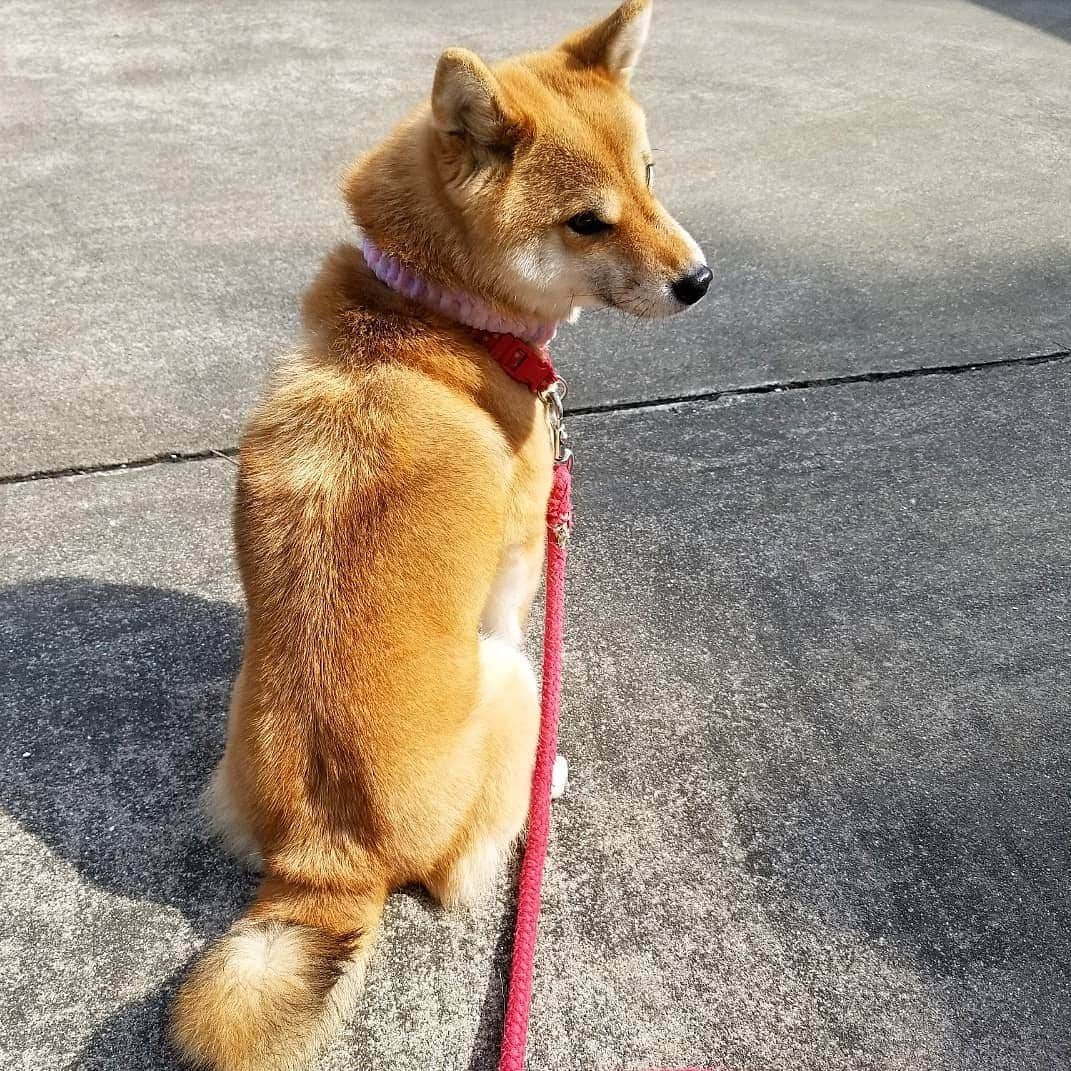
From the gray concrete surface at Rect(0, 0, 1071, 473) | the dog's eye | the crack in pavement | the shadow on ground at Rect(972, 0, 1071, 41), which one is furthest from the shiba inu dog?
the shadow on ground at Rect(972, 0, 1071, 41)

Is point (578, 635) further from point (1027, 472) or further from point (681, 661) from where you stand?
point (1027, 472)

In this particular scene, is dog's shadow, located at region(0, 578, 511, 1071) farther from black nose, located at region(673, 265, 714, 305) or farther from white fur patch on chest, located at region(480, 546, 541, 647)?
black nose, located at region(673, 265, 714, 305)

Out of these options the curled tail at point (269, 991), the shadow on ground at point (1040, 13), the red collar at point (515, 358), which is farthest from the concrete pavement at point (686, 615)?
the shadow on ground at point (1040, 13)

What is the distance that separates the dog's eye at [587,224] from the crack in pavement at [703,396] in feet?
4.48

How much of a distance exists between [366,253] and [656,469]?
55.5 inches

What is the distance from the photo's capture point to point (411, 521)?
176 cm

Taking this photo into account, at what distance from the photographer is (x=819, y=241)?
180 inches

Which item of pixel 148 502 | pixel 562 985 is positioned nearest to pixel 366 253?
pixel 148 502

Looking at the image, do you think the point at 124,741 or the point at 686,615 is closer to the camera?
the point at 124,741

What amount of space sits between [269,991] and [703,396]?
256cm

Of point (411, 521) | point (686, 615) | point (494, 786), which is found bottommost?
point (686, 615)

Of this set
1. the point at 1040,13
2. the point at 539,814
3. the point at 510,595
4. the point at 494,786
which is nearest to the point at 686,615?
the point at 510,595

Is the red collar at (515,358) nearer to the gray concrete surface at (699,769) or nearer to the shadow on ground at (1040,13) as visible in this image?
the gray concrete surface at (699,769)

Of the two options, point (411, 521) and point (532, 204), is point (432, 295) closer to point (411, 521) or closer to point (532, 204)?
point (532, 204)
